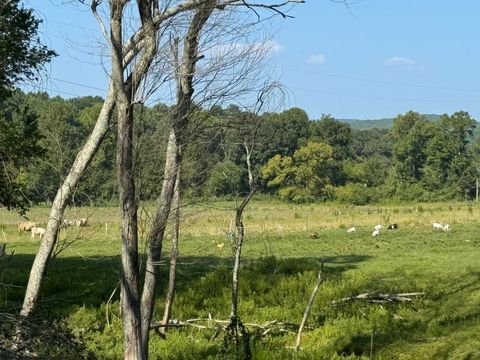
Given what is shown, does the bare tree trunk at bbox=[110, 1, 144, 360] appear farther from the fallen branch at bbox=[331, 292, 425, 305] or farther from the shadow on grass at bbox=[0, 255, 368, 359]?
the fallen branch at bbox=[331, 292, 425, 305]

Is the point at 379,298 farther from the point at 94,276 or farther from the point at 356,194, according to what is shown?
the point at 356,194

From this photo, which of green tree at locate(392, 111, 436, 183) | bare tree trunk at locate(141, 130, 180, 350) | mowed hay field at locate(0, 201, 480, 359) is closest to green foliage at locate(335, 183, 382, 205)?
green tree at locate(392, 111, 436, 183)

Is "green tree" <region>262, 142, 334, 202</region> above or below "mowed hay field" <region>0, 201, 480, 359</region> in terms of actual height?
above

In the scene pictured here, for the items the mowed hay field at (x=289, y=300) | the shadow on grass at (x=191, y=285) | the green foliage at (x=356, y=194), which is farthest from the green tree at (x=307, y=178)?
the shadow on grass at (x=191, y=285)

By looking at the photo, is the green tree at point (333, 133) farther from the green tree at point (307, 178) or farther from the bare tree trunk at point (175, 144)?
the bare tree trunk at point (175, 144)

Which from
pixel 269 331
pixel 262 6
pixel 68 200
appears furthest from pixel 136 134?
pixel 269 331

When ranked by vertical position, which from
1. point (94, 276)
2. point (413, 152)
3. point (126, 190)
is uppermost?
point (413, 152)

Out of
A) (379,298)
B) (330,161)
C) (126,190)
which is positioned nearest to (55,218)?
(126,190)

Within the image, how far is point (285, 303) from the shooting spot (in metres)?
15.1

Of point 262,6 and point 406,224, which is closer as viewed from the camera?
point 262,6

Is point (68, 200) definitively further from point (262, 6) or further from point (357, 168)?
point (357, 168)

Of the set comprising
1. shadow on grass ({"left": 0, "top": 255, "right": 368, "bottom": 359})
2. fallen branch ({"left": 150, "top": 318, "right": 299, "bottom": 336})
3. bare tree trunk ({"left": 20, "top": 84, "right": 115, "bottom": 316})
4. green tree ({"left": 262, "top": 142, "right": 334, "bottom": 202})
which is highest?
green tree ({"left": 262, "top": 142, "right": 334, "bottom": 202})

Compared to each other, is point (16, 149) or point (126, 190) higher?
point (16, 149)

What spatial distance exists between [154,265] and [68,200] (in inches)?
125
